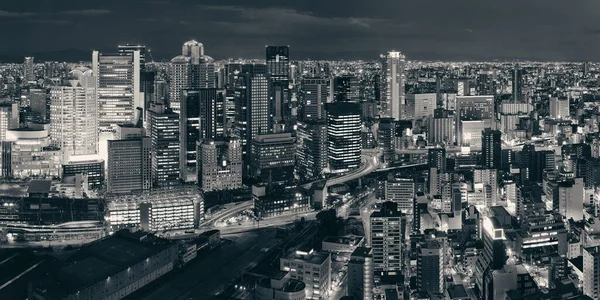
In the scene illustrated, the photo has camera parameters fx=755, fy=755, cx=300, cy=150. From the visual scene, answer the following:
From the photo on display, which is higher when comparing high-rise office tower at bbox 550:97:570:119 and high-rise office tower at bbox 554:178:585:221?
high-rise office tower at bbox 550:97:570:119

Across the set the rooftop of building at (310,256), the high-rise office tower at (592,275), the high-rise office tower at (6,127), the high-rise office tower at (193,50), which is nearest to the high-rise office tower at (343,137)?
the high-rise office tower at (193,50)

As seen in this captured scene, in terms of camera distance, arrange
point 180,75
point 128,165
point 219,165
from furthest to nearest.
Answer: point 180,75 → point 219,165 → point 128,165

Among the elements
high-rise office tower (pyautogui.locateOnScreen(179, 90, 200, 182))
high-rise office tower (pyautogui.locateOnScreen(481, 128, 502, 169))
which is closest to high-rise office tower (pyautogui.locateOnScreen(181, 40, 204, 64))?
high-rise office tower (pyautogui.locateOnScreen(179, 90, 200, 182))

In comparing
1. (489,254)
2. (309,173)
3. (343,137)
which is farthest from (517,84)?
(489,254)

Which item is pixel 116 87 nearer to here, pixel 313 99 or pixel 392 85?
pixel 313 99

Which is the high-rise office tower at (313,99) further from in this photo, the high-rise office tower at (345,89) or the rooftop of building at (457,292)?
the rooftop of building at (457,292)

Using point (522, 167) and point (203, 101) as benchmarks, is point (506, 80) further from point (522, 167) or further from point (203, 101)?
point (203, 101)

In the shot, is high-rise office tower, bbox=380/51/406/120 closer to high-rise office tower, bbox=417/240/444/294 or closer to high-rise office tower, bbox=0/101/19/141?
high-rise office tower, bbox=0/101/19/141
